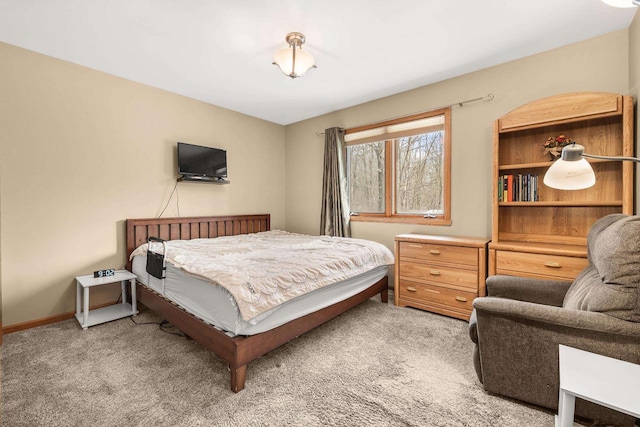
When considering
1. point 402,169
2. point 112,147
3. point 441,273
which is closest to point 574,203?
point 441,273

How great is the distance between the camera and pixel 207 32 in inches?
92.6

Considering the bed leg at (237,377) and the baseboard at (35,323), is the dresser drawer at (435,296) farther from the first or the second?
the baseboard at (35,323)

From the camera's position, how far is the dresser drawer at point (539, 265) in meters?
2.19

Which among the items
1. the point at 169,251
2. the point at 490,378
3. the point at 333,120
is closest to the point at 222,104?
the point at 333,120

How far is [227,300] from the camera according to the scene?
5.82ft

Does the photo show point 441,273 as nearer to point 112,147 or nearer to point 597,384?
point 597,384

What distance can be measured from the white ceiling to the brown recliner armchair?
1763mm

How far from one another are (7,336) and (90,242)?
99cm

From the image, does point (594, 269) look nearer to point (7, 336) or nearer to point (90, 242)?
point (90, 242)

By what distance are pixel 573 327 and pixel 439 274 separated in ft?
4.95

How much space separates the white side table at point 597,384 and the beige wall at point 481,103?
2104mm

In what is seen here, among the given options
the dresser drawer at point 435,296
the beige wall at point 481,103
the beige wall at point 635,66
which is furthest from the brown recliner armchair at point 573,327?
the beige wall at point 481,103

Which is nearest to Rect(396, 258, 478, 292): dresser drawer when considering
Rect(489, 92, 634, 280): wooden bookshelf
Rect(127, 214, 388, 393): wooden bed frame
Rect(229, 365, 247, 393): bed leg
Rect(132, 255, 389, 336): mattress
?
Rect(489, 92, 634, 280): wooden bookshelf

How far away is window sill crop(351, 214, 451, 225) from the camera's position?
3389 millimetres
